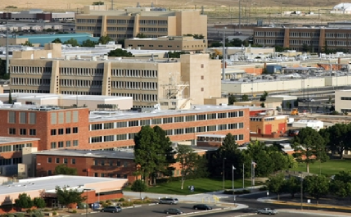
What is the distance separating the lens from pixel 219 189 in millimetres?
109375

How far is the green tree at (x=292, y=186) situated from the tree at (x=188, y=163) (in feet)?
33.6

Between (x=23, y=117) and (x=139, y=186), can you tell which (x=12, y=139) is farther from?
(x=139, y=186)

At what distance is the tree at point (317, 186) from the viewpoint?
10225cm

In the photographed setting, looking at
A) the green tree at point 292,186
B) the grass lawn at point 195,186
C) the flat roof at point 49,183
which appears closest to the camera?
the flat roof at point 49,183

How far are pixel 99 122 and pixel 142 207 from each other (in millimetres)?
22606

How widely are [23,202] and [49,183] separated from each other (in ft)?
24.7

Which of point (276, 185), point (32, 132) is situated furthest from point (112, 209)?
point (32, 132)

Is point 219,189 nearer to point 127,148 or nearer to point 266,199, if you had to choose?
point 266,199

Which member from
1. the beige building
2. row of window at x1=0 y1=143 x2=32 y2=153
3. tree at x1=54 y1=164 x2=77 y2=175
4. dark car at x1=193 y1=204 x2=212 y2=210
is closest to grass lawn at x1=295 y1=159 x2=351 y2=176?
dark car at x1=193 y1=204 x2=212 y2=210

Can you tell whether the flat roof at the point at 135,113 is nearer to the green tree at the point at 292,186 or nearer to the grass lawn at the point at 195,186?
the grass lawn at the point at 195,186

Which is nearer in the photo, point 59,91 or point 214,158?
point 214,158

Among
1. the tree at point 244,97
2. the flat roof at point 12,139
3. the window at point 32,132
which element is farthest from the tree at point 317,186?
the tree at point 244,97

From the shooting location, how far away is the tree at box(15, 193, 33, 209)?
9581 centimetres

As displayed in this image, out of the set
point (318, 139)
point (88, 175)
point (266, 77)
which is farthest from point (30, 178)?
point (266, 77)
